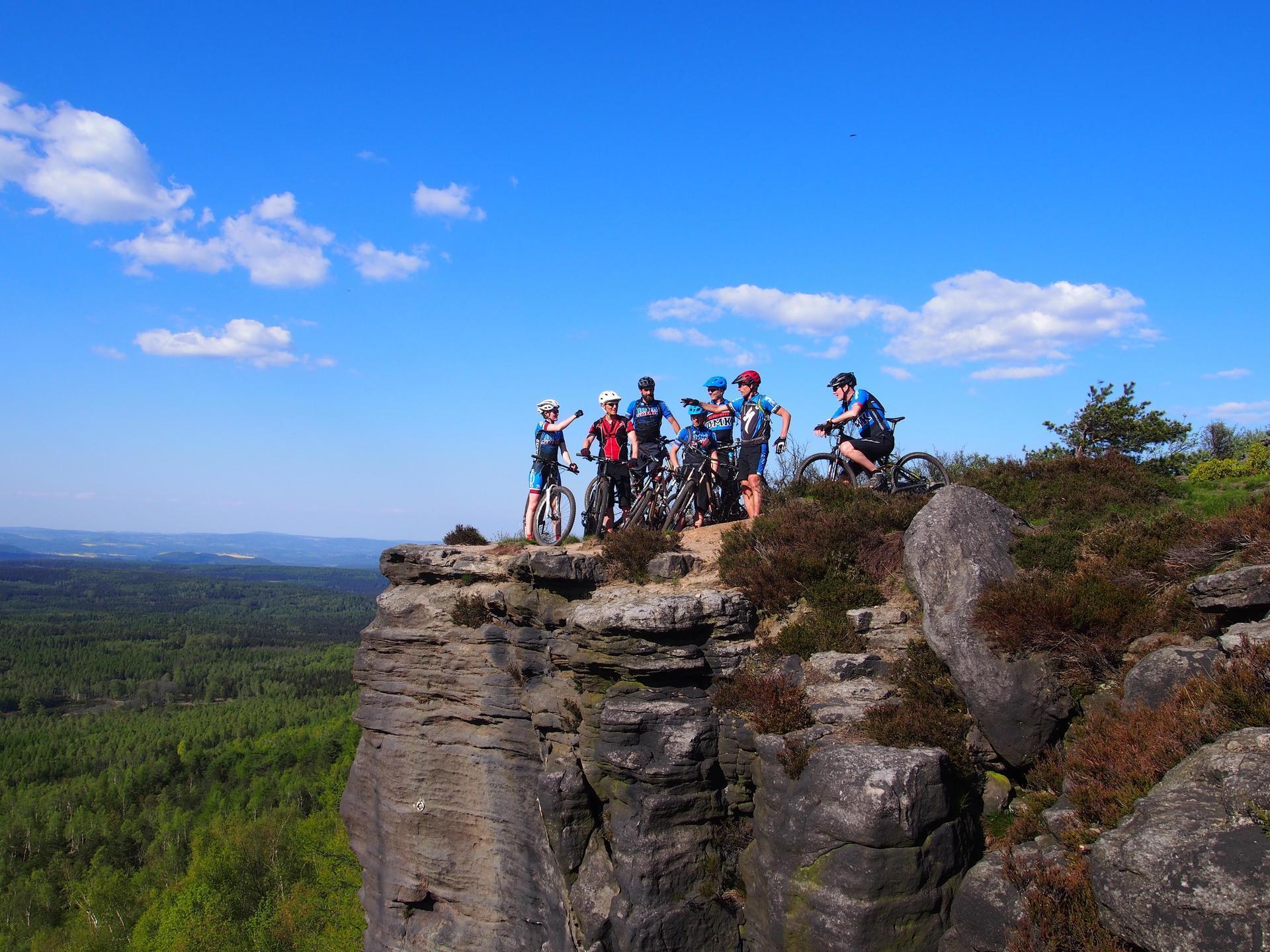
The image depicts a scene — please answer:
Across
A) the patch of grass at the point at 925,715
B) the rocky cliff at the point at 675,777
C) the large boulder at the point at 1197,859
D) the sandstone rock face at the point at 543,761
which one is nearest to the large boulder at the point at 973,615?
the rocky cliff at the point at 675,777

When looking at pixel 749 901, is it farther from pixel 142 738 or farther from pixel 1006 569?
pixel 142 738

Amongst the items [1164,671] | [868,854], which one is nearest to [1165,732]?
[1164,671]

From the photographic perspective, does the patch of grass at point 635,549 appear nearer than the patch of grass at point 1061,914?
No

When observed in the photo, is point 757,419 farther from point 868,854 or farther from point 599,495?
point 868,854

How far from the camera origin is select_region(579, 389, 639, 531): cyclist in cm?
1623

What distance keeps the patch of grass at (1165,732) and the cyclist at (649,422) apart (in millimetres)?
9703

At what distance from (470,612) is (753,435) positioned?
6.57 meters

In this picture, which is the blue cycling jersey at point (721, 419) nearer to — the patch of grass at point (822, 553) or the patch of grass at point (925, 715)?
the patch of grass at point (822, 553)

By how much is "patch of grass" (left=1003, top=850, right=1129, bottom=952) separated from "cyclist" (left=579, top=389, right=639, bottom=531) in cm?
1019

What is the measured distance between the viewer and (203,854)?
1809 inches

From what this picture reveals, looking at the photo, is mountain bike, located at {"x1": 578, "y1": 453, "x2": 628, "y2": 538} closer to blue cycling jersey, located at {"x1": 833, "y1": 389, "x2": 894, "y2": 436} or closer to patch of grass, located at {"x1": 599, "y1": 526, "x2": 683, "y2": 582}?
patch of grass, located at {"x1": 599, "y1": 526, "x2": 683, "y2": 582}

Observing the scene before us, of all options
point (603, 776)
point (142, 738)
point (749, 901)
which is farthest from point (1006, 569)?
point (142, 738)

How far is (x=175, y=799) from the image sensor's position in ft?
218

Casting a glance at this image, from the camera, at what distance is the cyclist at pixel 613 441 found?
16234mm
